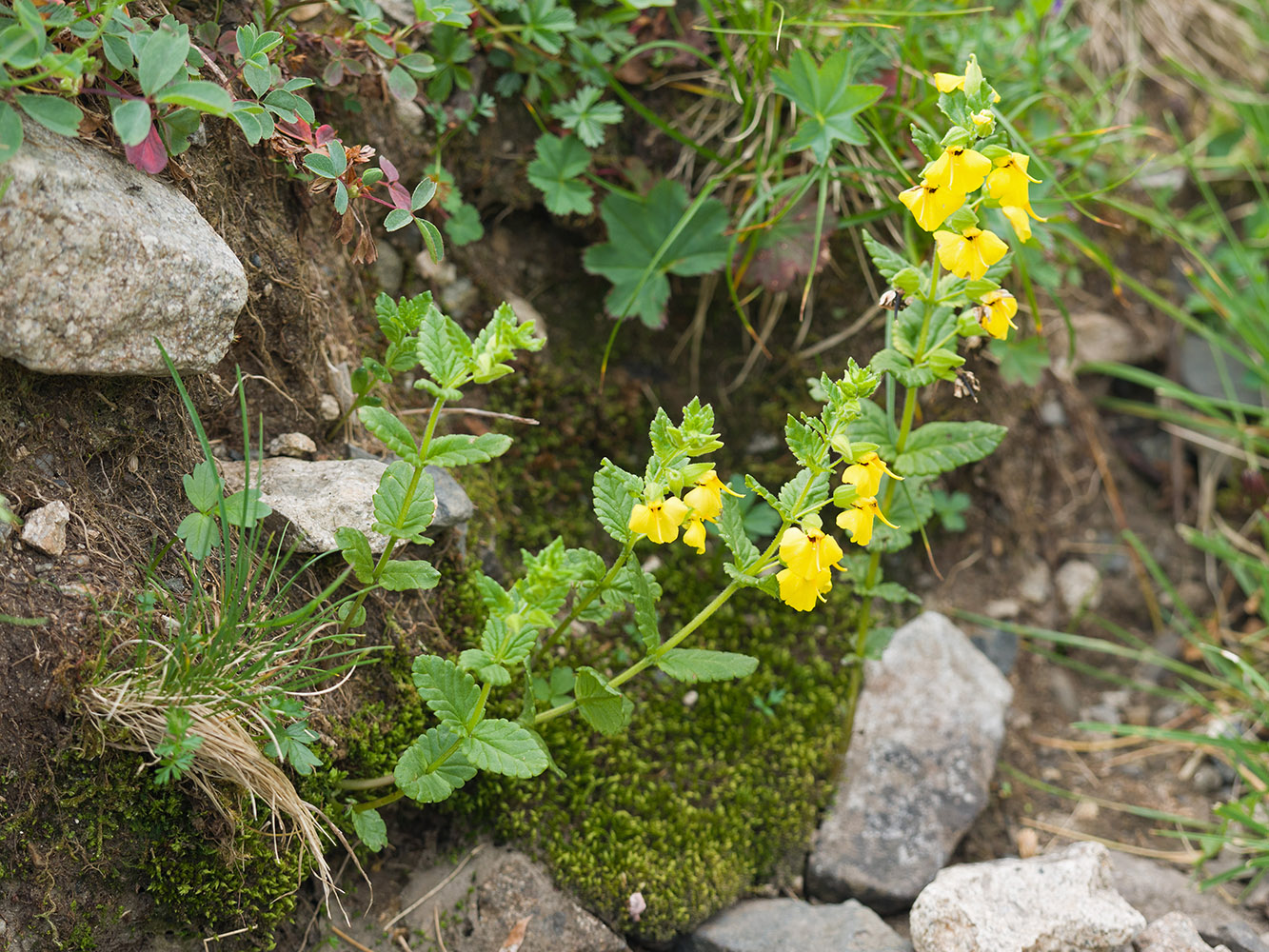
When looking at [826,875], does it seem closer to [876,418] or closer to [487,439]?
[876,418]

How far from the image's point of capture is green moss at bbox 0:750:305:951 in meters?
1.56

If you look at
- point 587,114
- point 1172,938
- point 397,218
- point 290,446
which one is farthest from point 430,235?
point 1172,938

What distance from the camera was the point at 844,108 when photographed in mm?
2320

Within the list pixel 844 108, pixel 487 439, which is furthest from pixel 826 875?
pixel 844 108

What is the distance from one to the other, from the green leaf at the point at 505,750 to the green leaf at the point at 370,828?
318mm

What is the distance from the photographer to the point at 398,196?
6.47 ft

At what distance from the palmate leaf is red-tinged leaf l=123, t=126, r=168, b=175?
1.13m

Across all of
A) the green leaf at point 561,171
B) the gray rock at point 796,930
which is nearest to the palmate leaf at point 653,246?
the green leaf at point 561,171

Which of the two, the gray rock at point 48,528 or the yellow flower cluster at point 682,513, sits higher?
the yellow flower cluster at point 682,513

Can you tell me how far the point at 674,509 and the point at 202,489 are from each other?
0.86 m

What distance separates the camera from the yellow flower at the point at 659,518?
1.63 metres

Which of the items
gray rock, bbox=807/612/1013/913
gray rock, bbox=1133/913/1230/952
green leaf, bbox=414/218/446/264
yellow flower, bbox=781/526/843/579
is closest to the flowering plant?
yellow flower, bbox=781/526/843/579

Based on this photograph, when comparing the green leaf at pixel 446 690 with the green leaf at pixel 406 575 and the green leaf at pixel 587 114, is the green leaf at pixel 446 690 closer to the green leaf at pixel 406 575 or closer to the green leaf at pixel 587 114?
the green leaf at pixel 406 575

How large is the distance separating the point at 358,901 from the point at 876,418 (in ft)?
5.10
